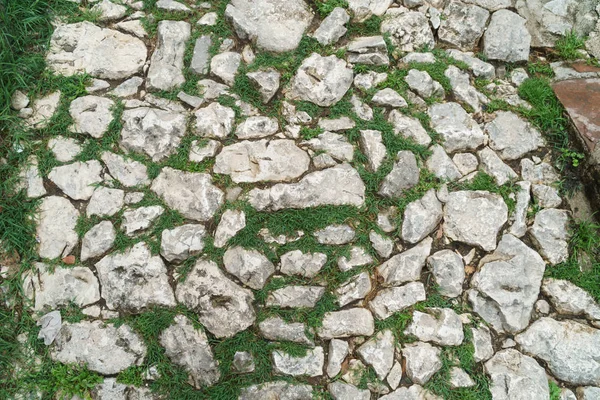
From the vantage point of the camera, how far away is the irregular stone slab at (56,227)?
9.93 feet

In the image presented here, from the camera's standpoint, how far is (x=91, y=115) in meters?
3.25

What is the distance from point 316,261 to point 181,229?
32.7 inches

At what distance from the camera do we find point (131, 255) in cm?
296

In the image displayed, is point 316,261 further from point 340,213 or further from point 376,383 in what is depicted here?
point 376,383

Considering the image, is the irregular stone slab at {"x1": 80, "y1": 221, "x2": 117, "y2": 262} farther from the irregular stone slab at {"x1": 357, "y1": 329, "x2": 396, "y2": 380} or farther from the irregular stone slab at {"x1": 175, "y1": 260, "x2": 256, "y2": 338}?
the irregular stone slab at {"x1": 357, "y1": 329, "x2": 396, "y2": 380}

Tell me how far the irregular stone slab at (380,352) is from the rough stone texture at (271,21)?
6.61ft

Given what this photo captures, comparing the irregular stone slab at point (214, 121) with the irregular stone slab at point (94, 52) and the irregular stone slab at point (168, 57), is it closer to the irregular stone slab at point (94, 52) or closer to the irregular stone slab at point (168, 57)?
Answer: the irregular stone slab at point (168, 57)

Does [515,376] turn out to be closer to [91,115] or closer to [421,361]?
[421,361]

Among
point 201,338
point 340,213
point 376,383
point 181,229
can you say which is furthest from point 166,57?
point 376,383

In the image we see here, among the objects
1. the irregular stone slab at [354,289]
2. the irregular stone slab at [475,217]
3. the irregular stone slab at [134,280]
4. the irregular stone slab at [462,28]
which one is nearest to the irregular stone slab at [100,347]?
the irregular stone slab at [134,280]

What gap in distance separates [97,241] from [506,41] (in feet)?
10.3

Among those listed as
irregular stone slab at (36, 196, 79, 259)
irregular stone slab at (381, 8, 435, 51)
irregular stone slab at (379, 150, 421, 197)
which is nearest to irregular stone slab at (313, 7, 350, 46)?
irregular stone slab at (381, 8, 435, 51)

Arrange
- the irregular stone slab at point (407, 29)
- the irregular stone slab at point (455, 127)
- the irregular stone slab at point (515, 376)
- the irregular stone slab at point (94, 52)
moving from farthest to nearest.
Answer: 1. the irregular stone slab at point (407, 29)
2. the irregular stone slab at point (94, 52)
3. the irregular stone slab at point (455, 127)
4. the irregular stone slab at point (515, 376)

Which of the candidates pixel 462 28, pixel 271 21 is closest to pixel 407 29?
pixel 462 28
